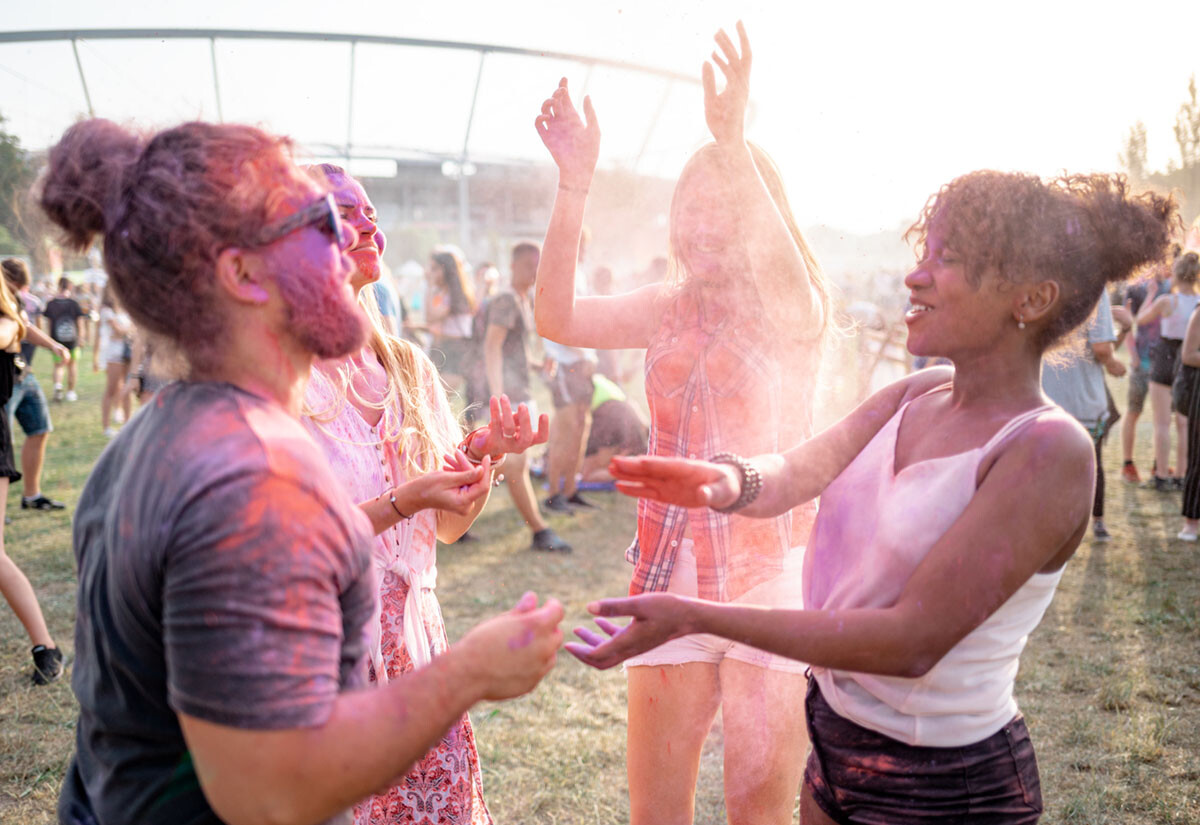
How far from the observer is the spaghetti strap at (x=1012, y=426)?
4.71 feet

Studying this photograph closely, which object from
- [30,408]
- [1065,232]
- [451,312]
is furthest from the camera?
[451,312]

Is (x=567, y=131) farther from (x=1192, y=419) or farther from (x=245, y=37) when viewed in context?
(x=1192, y=419)

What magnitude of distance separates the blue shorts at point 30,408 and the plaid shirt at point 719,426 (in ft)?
20.4

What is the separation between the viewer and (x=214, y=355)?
116 cm

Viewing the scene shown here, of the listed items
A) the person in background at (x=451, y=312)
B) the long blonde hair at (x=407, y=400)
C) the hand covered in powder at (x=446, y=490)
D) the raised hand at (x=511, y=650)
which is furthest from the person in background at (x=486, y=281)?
the raised hand at (x=511, y=650)

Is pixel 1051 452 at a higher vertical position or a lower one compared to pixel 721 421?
higher

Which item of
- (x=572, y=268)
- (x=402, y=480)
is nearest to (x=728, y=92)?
(x=572, y=268)

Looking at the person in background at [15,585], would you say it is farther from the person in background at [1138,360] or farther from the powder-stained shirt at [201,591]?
the person in background at [1138,360]

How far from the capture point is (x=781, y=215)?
7.30 feet

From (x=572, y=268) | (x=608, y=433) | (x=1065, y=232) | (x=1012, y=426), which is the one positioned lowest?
(x=608, y=433)

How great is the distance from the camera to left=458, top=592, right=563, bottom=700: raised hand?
3.76ft

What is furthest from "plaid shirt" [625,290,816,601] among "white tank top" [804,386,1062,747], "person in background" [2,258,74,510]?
"person in background" [2,258,74,510]

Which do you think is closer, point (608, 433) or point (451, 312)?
point (451, 312)

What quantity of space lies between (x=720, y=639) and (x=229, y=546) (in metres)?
1.47
